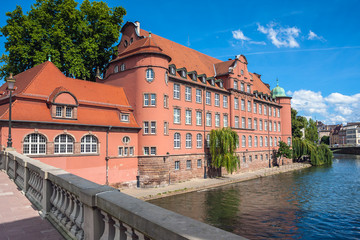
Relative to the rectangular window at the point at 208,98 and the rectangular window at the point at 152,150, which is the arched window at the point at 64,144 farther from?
the rectangular window at the point at 208,98

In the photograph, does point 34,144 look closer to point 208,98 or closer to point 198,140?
point 198,140

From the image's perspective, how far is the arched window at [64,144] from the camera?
22.8 m

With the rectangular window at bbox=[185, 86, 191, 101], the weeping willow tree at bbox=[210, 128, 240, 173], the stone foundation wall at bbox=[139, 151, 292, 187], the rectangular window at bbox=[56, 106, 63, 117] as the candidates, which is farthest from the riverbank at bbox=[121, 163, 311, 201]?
the rectangular window at bbox=[185, 86, 191, 101]

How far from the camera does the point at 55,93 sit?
2331 centimetres

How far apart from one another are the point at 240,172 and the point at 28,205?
38260 mm

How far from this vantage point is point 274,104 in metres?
55.5

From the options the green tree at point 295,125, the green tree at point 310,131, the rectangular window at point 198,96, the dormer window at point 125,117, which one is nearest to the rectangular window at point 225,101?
the rectangular window at point 198,96

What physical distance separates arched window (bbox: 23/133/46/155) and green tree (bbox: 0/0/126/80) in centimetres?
1158

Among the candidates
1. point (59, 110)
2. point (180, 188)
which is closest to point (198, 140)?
point (180, 188)

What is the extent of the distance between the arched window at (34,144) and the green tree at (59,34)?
456 inches

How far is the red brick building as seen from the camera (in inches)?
902

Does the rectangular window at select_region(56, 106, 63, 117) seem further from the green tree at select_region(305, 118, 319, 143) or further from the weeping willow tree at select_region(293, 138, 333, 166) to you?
the green tree at select_region(305, 118, 319, 143)

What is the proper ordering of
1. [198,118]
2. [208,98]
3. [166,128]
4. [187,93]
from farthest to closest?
[208,98]
[198,118]
[187,93]
[166,128]

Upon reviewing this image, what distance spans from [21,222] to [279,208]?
70.7 feet
